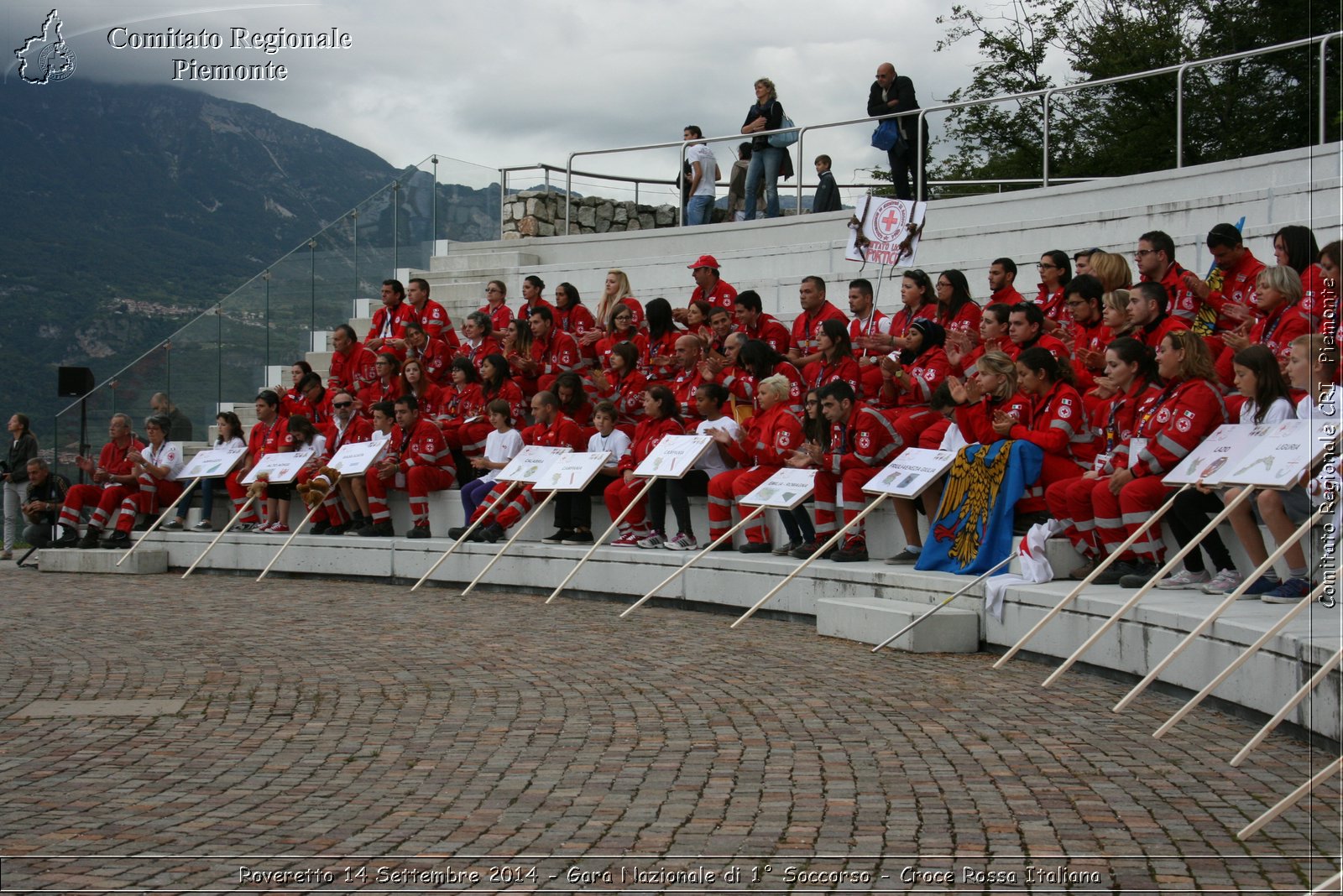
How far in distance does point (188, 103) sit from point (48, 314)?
11.7 m

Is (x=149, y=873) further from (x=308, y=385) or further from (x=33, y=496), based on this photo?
(x=33, y=496)

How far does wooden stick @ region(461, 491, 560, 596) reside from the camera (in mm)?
13922

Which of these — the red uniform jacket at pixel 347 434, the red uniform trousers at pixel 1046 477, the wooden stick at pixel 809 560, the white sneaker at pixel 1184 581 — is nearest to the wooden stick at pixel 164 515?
the red uniform jacket at pixel 347 434

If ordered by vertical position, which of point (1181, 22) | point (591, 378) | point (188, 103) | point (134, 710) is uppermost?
point (188, 103)

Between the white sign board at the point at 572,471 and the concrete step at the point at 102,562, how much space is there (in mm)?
5474

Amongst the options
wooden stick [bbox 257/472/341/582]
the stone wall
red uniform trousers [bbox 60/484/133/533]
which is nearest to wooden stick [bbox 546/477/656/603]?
wooden stick [bbox 257/472/341/582]

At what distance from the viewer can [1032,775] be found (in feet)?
20.8

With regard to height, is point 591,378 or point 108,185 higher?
point 108,185

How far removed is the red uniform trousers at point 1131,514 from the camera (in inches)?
362

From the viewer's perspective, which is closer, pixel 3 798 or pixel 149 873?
pixel 149 873

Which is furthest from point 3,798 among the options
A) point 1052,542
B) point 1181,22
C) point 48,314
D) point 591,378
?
point 48,314

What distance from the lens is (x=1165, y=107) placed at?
17469 mm

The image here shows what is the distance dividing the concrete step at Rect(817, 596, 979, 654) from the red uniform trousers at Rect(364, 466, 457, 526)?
21.0 feet

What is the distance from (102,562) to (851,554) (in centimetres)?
932
